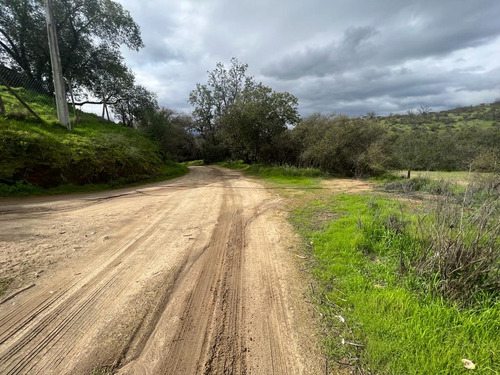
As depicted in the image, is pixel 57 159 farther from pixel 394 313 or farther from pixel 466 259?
pixel 466 259

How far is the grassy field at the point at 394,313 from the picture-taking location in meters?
1.82

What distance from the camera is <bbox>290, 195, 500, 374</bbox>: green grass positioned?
1.80 meters

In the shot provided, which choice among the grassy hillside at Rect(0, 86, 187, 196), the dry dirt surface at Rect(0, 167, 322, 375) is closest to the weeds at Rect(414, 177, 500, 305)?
the dry dirt surface at Rect(0, 167, 322, 375)

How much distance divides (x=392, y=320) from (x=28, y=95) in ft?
85.3

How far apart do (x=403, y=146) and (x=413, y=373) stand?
17.7 metres

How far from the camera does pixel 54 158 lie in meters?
9.58

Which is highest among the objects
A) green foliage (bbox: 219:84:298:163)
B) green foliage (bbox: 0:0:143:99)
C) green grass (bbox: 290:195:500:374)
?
green foliage (bbox: 0:0:143:99)

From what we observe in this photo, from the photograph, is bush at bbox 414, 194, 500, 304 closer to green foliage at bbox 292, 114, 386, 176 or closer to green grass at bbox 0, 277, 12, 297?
green grass at bbox 0, 277, 12, 297

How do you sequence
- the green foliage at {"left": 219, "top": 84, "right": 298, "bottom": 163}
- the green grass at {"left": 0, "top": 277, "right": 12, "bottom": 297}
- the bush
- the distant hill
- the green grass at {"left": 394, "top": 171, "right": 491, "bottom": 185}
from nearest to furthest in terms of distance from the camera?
the bush
the green grass at {"left": 0, "top": 277, "right": 12, "bottom": 297}
the green grass at {"left": 394, "top": 171, "right": 491, "bottom": 185}
the green foliage at {"left": 219, "top": 84, "right": 298, "bottom": 163}
the distant hill

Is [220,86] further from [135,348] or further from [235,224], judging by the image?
[135,348]

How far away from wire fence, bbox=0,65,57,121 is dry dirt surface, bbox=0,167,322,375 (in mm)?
13187

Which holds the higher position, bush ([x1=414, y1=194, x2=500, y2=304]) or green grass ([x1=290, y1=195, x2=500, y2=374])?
bush ([x1=414, y1=194, x2=500, y2=304])

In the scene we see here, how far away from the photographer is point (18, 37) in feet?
58.3

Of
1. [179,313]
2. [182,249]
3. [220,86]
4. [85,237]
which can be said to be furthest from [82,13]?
[179,313]
